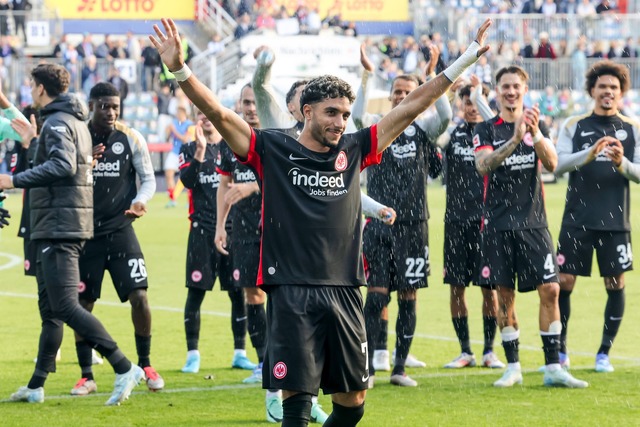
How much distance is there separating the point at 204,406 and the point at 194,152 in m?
2.90

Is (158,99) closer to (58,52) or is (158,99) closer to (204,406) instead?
(58,52)

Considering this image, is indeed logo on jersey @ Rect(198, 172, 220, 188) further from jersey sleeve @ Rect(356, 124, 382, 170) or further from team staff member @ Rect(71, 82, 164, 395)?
jersey sleeve @ Rect(356, 124, 382, 170)

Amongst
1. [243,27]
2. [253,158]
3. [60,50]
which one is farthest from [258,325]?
[243,27]

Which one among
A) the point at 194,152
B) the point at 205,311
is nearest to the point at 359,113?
the point at 194,152

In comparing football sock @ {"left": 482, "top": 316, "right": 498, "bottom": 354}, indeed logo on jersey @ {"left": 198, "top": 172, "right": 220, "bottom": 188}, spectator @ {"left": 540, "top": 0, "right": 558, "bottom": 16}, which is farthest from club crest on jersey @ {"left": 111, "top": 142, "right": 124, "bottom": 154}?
spectator @ {"left": 540, "top": 0, "right": 558, "bottom": 16}

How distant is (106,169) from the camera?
9.08 metres

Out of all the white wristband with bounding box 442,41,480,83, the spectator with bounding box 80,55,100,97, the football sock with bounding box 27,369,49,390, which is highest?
the spectator with bounding box 80,55,100,97

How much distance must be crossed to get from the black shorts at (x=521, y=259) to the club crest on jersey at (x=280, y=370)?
346cm

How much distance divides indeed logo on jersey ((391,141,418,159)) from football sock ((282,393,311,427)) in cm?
380

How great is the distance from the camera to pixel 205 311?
13.1 m

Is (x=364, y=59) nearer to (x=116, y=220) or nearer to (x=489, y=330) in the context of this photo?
(x=116, y=220)

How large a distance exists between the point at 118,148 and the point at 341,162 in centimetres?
351

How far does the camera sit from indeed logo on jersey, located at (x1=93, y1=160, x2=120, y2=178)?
907 cm

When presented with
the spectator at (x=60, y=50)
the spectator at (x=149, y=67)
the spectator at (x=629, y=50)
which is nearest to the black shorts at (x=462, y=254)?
the spectator at (x=149, y=67)
